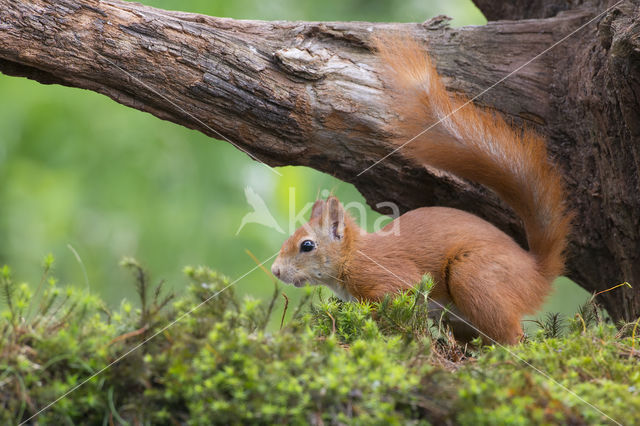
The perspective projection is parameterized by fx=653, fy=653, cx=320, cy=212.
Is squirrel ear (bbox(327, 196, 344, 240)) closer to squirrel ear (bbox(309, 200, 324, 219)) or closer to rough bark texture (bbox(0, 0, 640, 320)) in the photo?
squirrel ear (bbox(309, 200, 324, 219))

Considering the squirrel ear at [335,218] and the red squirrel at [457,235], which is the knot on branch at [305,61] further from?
the squirrel ear at [335,218]

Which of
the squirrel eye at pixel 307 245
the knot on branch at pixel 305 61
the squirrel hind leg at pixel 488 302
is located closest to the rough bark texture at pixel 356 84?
the knot on branch at pixel 305 61

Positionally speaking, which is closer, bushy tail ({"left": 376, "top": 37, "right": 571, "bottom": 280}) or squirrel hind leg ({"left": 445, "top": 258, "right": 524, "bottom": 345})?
squirrel hind leg ({"left": 445, "top": 258, "right": 524, "bottom": 345})

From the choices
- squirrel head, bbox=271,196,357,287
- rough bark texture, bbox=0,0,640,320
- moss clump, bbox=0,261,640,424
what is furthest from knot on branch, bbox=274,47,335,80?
moss clump, bbox=0,261,640,424

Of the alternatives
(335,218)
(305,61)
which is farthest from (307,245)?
(305,61)

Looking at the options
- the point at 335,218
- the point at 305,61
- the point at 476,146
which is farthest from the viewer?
the point at 335,218

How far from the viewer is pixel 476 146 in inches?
92.8

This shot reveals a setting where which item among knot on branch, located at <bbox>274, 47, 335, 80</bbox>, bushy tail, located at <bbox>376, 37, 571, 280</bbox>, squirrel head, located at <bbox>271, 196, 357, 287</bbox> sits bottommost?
squirrel head, located at <bbox>271, 196, 357, 287</bbox>

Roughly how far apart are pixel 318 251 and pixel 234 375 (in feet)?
3.92

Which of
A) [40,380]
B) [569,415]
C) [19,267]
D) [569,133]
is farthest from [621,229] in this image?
[19,267]

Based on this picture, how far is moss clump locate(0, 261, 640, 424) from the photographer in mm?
1321

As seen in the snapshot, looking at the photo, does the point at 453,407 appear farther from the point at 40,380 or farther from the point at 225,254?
the point at 225,254

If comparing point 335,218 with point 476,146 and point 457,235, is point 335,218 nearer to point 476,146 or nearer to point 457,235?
point 457,235

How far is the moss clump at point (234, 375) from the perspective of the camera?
132cm
